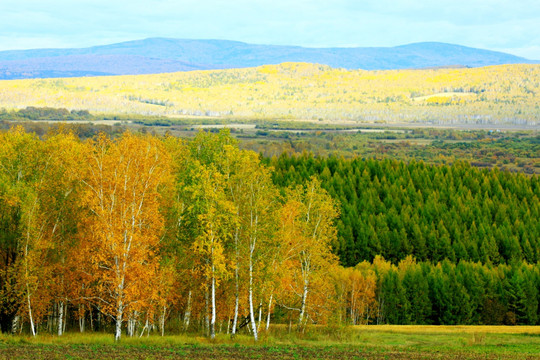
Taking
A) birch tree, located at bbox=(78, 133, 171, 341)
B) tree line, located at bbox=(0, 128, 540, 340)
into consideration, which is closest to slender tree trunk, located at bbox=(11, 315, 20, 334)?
tree line, located at bbox=(0, 128, 540, 340)

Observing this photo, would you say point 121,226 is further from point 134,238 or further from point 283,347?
point 283,347

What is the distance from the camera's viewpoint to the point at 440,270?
88.7 metres

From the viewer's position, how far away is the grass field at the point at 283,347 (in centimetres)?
3606

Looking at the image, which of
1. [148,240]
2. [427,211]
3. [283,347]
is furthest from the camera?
[427,211]

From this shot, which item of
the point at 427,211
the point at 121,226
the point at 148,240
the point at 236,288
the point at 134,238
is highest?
the point at 121,226

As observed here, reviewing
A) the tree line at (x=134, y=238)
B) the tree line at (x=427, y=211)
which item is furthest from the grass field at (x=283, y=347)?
the tree line at (x=427, y=211)

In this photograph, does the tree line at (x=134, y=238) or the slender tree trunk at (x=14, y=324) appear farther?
the slender tree trunk at (x=14, y=324)

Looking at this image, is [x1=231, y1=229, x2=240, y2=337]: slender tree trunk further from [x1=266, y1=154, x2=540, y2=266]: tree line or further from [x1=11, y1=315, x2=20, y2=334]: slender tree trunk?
[x1=266, y1=154, x2=540, y2=266]: tree line

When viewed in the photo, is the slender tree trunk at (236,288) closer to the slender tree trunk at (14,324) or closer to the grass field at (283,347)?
the grass field at (283,347)

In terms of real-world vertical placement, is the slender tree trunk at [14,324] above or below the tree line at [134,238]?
below

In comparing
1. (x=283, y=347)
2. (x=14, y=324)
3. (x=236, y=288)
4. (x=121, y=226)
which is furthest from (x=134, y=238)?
(x=283, y=347)

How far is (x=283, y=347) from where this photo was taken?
137 ft

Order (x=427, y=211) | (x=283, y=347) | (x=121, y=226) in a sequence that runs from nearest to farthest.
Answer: (x=283, y=347) → (x=121, y=226) → (x=427, y=211)

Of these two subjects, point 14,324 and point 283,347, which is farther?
point 14,324
